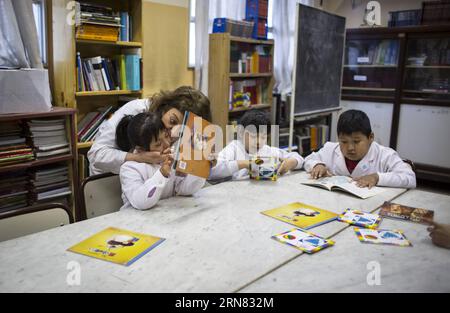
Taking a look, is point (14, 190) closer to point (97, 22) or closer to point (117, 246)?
point (97, 22)

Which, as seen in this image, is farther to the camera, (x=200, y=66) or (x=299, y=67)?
(x=200, y=66)

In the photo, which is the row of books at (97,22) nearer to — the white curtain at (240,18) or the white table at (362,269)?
the white curtain at (240,18)

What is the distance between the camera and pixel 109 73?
305cm

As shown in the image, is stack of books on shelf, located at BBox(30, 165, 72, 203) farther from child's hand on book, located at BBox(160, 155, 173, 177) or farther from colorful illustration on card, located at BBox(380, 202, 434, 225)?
colorful illustration on card, located at BBox(380, 202, 434, 225)

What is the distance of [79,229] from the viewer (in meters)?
1.38

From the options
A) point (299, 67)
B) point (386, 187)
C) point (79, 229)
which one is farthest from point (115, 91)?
point (386, 187)

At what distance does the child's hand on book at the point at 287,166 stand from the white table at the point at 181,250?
45cm

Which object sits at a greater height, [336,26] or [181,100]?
[336,26]

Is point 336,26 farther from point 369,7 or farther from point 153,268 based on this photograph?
point 153,268

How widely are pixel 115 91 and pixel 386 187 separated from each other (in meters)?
2.07

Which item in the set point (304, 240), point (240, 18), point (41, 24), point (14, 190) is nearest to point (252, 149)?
point (304, 240)

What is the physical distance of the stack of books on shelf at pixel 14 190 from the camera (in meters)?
2.49

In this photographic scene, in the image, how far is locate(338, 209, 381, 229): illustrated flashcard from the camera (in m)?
1.49
